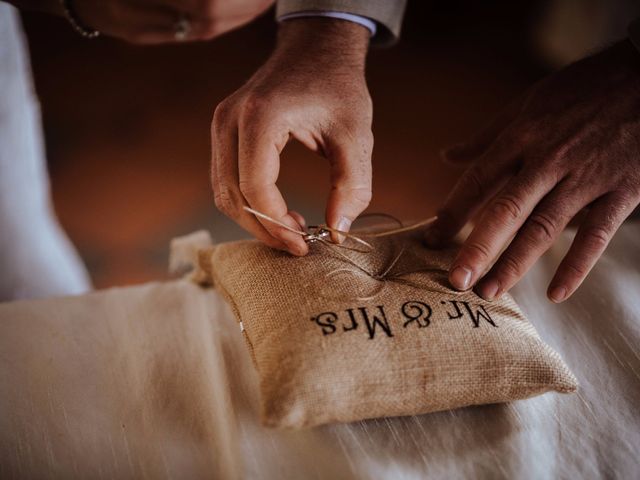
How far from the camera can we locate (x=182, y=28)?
91 centimetres

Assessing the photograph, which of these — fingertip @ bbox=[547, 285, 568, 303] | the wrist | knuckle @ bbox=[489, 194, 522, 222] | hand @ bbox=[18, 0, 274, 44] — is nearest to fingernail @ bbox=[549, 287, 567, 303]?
fingertip @ bbox=[547, 285, 568, 303]

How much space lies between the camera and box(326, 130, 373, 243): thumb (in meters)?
0.63

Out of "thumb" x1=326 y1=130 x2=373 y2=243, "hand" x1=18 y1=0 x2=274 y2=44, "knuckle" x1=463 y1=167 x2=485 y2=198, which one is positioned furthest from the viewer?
"hand" x1=18 y1=0 x2=274 y2=44

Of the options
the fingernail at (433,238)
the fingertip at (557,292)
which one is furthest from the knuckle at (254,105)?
the fingertip at (557,292)

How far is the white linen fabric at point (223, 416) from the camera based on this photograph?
0.57 m

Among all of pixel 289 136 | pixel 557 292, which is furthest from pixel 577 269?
pixel 289 136

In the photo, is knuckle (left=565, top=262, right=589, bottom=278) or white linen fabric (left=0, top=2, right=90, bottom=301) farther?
white linen fabric (left=0, top=2, right=90, bottom=301)

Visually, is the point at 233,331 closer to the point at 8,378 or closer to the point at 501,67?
the point at 8,378

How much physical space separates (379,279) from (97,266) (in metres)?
1.16

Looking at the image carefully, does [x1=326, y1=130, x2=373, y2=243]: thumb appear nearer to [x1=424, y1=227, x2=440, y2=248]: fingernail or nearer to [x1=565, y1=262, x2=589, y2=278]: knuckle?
[x1=424, y1=227, x2=440, y2=248]: fingernail

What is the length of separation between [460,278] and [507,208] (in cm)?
12

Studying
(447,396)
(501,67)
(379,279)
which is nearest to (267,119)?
(379,279)

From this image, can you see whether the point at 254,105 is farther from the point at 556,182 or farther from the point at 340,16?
the point at 556,182

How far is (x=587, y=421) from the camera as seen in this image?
1.99ft
